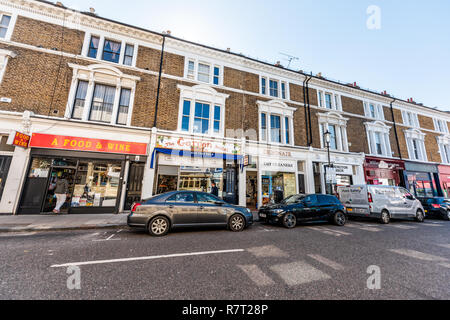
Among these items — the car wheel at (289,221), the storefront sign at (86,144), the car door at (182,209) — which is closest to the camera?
the car door at (182,209)

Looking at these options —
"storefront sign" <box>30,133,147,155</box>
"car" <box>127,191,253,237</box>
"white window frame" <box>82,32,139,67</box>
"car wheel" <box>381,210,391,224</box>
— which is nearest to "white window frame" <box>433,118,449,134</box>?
"car wheel" <box>381,210,391,224</box>

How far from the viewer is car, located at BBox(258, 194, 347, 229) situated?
750cm

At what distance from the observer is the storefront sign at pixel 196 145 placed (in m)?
11.0

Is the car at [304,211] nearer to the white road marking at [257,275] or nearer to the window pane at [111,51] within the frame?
the white road marking at [257,275]

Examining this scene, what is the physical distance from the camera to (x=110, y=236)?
573 cm

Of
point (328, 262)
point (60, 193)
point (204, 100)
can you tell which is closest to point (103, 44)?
point (204, 100)

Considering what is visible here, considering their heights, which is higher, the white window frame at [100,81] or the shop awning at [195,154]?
the white window frame at [100,81]

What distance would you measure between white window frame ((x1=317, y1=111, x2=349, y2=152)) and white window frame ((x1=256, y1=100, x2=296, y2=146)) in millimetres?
3162

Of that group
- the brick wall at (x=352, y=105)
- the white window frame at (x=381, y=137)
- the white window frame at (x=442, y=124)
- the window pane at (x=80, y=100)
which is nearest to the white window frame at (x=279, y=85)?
the brick wall at (x=352, y=105)

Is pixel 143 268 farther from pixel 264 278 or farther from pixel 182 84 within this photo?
pixel 182 84

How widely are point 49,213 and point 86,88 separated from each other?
24.1 ft

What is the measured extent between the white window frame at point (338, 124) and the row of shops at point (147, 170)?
1.14 m

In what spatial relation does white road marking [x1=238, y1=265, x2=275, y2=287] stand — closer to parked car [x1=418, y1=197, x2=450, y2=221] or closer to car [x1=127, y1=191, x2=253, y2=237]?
car [x1=127, y1=191, x2=253, y2=237]
